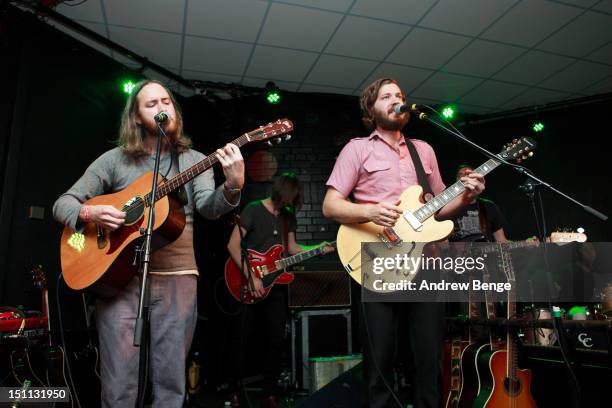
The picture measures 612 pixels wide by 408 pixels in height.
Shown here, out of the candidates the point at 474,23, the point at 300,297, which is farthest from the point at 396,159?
the point at 474,23

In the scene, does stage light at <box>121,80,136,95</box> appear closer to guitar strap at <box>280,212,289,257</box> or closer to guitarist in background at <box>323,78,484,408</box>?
guitar strap at <box>280,212,289,257</box>

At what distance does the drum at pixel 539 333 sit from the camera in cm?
314

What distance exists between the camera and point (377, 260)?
2117 mm

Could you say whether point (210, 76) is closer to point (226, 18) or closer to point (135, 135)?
point (226, 18)

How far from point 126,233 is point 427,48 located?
4367mm

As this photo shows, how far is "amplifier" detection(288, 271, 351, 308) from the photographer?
4750 millimetres

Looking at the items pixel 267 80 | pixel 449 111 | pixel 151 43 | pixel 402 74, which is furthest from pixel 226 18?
pixel 449 111

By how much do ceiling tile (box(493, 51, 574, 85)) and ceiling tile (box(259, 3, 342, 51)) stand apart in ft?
8.20

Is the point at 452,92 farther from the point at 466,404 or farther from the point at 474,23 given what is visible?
the point at 466,404

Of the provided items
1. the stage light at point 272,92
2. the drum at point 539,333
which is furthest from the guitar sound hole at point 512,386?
the stage light at point 272,92

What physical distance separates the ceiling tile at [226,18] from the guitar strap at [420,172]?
2698mm

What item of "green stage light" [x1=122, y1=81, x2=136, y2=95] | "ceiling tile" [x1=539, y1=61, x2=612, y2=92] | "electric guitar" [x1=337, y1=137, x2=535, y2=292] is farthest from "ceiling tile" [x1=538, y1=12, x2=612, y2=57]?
"green stage light" [x1=122, y1=81, x2=136, y2=95]

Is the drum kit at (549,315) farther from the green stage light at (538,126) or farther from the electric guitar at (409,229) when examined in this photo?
the green stage light at (538,126)

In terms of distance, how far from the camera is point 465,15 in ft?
14.8
